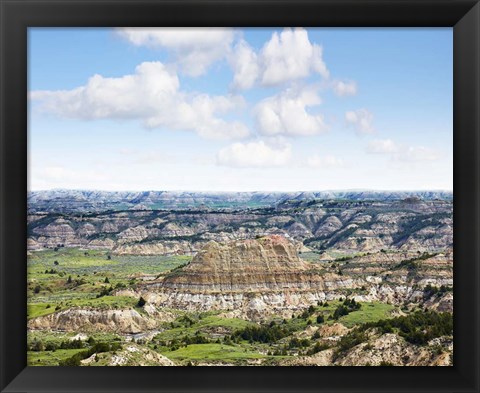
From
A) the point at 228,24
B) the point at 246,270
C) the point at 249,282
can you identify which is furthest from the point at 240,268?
the point at 228,24

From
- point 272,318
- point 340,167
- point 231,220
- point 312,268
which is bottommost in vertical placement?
point 272,318

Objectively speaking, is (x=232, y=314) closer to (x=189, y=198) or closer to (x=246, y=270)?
(x=246, y=270)

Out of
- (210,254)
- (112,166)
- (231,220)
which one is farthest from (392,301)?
(112,166)

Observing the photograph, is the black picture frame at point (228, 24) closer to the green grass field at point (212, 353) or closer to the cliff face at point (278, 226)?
the green grass field at point (212, 353)

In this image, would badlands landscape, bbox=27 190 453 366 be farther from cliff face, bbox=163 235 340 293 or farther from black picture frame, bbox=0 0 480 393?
black picture frame, bbox=0 0 480 393

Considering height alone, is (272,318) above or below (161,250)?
below
